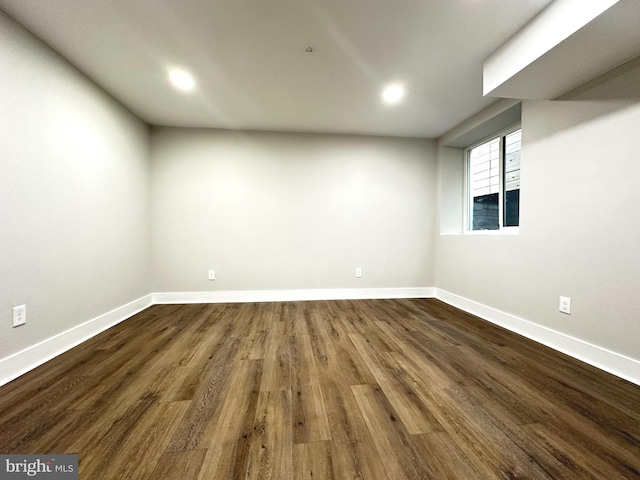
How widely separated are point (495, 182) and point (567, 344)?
71.5 inches

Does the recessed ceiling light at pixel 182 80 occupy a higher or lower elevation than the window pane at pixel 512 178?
higher

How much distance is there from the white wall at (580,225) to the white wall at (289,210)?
1378 mm

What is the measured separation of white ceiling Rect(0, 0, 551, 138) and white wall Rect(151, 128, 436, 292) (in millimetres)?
682

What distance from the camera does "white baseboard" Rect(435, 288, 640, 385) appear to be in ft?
5.27

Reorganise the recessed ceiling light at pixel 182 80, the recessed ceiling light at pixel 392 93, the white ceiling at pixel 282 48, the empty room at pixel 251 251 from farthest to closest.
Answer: the recessed ceiling light at pixel 392 93 → the recessed ceiling light at pixel 182 80 → the white ceiling at pixel 282 48 → the empty room at pixel 251 251

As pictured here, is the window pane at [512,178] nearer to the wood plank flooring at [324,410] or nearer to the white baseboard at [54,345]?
the wood plank flooring at [324,410]

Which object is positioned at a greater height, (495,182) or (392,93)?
A: (392,93)

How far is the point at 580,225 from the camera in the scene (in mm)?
1893

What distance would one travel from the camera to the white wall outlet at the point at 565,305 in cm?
196

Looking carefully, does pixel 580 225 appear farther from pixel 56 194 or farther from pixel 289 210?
pixel 56 194

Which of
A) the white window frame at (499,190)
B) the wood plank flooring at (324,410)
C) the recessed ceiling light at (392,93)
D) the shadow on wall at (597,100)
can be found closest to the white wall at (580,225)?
the shadow on wall at (597,100)

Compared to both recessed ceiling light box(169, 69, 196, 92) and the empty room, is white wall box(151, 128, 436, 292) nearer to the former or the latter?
the empty room

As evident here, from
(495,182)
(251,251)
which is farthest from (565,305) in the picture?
(251,251)

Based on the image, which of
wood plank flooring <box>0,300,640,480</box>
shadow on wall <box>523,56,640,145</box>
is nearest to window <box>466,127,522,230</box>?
shadow on wall <box>523,56,640,145</box>
